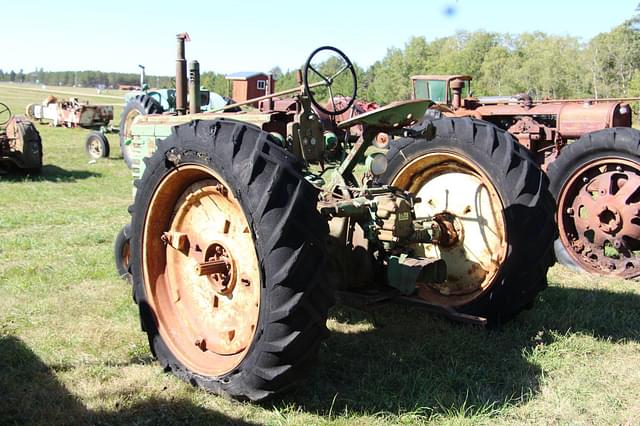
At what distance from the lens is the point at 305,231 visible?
9.93 ft

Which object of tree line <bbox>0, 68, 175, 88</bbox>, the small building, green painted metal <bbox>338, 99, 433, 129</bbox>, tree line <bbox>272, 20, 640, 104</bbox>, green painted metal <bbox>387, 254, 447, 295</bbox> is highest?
tree line <bbox>0, 68, 175, 88</bbox>

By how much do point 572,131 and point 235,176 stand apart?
6901 mm

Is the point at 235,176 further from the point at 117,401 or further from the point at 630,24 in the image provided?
the point at 630,24

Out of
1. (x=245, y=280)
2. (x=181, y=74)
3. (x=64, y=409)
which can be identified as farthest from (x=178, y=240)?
(x=181, y=74)

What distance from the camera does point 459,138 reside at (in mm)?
4535

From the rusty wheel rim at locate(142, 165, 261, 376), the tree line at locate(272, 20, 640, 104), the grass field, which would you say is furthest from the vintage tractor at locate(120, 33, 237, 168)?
the tree line at locate(272, 20, 640, 104)

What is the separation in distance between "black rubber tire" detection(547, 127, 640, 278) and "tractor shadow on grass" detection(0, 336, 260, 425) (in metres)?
4.76

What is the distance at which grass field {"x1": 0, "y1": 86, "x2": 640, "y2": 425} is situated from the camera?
10.9 ft

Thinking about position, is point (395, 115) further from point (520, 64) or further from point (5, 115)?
point (520, 64)

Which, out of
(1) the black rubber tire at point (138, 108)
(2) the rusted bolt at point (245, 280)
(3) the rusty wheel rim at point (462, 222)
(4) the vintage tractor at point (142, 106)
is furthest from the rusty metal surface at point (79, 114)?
(2) the rusted bolt at point (245, 280)

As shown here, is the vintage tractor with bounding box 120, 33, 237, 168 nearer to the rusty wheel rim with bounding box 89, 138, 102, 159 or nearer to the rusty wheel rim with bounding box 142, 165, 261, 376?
the rusty wheel rim with bounding box 89, 138, 102, 159

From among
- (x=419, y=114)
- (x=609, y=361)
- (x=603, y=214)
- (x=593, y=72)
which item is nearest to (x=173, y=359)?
(x=419, y=114)

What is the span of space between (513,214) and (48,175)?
1070cm

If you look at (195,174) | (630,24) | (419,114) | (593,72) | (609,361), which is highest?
(630,24)
